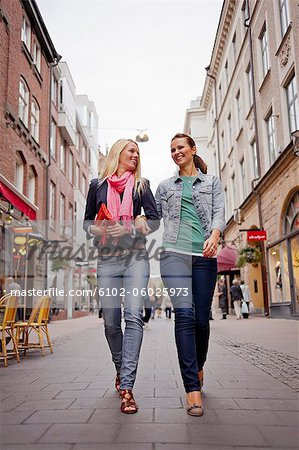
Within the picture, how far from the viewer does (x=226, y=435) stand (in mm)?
2635

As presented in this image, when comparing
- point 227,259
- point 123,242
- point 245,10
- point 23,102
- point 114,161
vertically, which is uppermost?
point 245,10

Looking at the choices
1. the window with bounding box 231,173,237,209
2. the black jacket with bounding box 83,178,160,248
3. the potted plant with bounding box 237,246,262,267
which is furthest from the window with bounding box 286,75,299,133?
the black jacket with bounding box 83,178,160,248

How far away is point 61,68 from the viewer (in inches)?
1117

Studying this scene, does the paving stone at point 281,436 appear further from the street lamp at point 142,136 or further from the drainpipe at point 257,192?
the street lamp at point 142,136

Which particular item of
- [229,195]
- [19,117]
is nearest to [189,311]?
[19,117]

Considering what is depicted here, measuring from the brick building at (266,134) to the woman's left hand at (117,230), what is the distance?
8443mm

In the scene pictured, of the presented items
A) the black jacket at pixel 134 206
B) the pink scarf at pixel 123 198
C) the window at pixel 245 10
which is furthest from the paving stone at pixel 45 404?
the window at pixel 245 10

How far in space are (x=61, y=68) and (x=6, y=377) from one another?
85.1 ft

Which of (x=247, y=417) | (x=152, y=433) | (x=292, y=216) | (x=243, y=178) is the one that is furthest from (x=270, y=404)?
(x=243, y=178)

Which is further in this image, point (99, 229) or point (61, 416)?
point (99, 229)

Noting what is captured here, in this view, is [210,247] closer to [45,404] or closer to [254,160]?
[45,404]

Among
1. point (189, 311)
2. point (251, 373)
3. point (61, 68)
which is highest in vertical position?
point (61, 68)

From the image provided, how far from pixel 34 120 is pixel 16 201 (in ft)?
27.4

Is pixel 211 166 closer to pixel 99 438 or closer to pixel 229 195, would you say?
pixel 229 195
